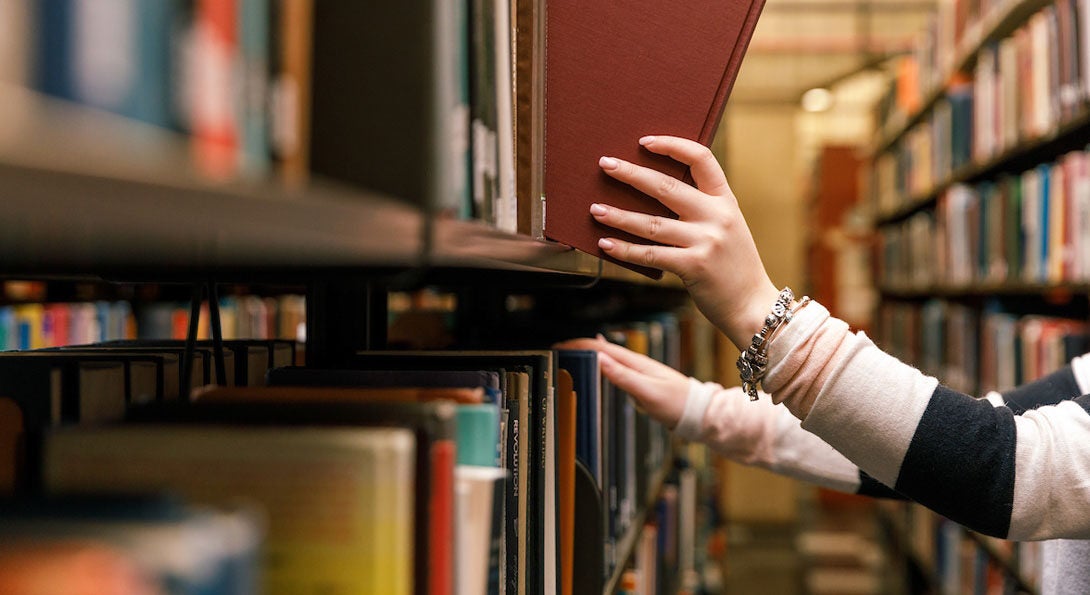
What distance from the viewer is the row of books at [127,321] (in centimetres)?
327

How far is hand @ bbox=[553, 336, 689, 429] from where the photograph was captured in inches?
55.7

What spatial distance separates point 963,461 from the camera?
0.98 m

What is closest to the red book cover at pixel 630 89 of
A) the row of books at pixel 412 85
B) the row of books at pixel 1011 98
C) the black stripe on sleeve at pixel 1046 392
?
the row of books at pixel 412 85

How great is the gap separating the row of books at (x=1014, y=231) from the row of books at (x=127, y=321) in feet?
6.68

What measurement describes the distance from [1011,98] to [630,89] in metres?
2.30

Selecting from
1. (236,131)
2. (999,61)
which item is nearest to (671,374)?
(236,131)

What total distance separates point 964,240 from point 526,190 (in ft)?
10.2

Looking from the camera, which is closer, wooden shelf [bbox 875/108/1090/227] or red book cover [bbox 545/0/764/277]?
red book cover [bbox 545/0/764/277]

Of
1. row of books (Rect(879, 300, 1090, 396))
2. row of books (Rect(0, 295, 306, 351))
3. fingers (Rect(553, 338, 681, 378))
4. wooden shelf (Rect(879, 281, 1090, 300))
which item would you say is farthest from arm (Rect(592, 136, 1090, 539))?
row of books (Rect(0, 295, 306, 351))

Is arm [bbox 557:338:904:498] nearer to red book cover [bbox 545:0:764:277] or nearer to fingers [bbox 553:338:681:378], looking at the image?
fingers [bbox 553:338:681:378]

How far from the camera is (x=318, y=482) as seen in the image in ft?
1.63

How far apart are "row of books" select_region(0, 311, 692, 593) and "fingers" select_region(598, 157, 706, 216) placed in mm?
193

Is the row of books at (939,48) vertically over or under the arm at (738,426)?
over

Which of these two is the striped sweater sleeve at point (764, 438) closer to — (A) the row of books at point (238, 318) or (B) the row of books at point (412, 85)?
(B) the row of books at point (412, 85)
